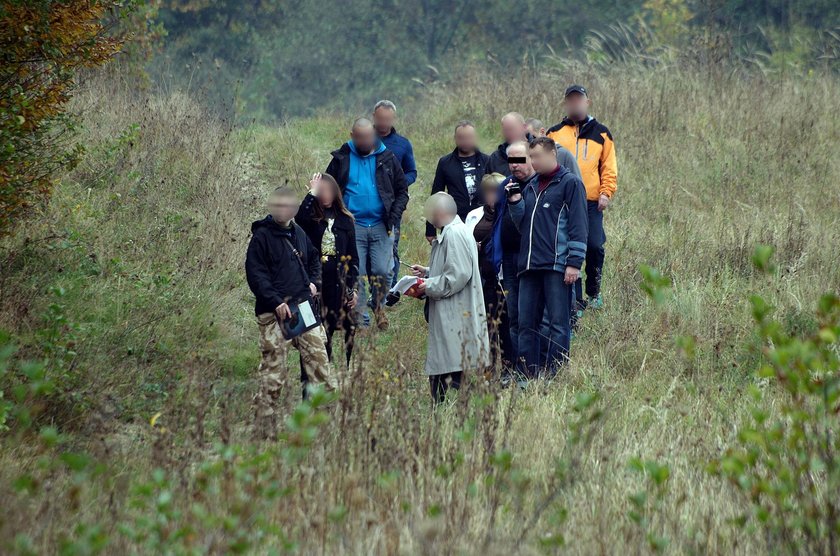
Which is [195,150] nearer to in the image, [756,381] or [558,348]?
[558,348]

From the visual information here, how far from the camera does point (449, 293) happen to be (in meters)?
6.73

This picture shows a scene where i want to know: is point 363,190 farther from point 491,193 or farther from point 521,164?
point 521,164

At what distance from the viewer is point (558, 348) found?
7438 millimetres

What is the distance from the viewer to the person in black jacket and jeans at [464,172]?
30.3 ft

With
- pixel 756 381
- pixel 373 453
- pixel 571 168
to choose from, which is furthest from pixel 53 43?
pixel 756 381

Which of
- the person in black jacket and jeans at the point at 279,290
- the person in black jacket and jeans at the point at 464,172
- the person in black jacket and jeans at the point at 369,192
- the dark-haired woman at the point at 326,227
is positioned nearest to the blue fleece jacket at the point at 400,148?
the person in black jacket and jeans at the point at 464,172

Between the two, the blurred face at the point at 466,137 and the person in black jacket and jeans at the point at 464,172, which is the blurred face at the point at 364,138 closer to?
the person in black jacket and jeans at the point at 464,172

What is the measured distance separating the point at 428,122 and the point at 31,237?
9.67 m

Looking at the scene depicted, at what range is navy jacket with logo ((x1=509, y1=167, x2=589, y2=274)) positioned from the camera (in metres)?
7.21

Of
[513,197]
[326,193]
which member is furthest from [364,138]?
[513,197]

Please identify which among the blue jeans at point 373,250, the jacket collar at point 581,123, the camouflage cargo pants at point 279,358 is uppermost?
the jacket collar at point 581,123

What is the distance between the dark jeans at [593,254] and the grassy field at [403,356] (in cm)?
22

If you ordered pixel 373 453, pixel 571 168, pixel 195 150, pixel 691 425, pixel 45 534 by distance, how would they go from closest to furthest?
pixel 45 534 → pixel 373 453 → pixel 691 425 → pixel 571 168 → pixel 195 150

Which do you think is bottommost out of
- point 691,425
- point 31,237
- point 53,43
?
point 691,425
